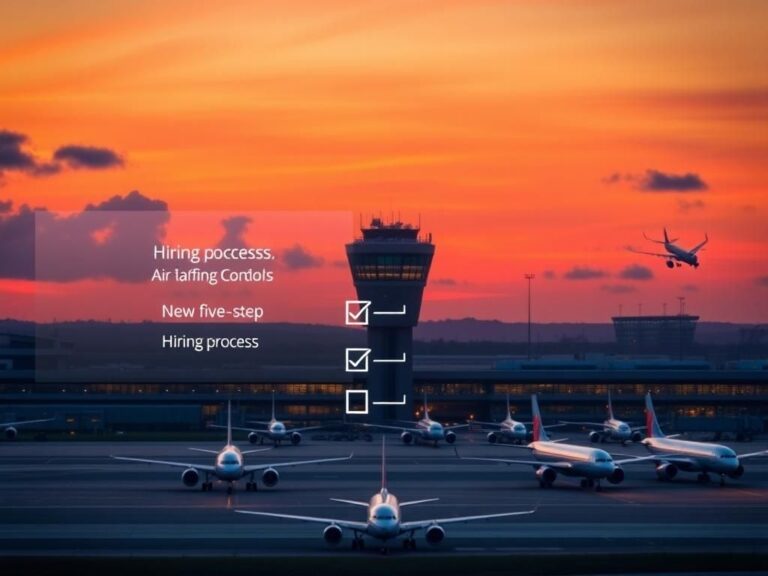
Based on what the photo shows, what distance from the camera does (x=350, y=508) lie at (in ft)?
230

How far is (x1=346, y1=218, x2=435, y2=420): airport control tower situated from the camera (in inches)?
5394

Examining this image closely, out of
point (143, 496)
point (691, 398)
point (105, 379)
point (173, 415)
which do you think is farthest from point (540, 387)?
point (143, 496)

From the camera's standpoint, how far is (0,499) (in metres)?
74.7

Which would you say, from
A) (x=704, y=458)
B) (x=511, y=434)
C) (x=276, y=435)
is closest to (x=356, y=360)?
(x=276, y=435)

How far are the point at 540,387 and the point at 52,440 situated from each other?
209ft

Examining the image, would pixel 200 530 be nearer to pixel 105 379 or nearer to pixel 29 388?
pixel 105 379

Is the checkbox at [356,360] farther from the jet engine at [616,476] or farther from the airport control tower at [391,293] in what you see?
the jet engine at [616,476]

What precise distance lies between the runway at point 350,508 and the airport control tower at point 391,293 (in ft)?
107

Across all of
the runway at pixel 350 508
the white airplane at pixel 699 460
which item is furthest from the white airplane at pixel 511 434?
the white airplane at pixel 699 460

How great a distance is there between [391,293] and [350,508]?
6967 centimetres

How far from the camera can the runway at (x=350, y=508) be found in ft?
186

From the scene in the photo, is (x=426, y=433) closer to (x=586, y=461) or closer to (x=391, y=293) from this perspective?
(x=391, y=293)

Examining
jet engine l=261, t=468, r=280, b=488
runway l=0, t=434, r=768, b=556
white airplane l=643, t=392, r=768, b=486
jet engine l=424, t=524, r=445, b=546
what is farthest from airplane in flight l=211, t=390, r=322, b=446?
jet engine l=424, t=524, r=445, b=546

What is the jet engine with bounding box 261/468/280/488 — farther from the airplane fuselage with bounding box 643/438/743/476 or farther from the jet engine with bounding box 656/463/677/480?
the airplane fuselage with bounding box 643/438/743/476
